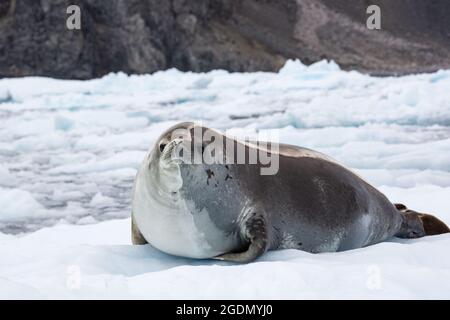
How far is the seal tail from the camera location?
310 cm

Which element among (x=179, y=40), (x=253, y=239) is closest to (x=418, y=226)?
(x=253, y=239)

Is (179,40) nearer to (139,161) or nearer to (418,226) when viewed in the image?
(139,161)

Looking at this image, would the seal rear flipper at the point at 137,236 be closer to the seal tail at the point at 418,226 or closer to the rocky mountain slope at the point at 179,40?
the seal tail at the point at 418,226

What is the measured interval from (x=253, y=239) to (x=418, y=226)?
105 cm

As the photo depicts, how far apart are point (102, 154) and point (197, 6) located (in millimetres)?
31522

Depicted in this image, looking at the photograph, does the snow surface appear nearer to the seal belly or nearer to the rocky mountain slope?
the seal belly

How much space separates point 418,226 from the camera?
10.2ft

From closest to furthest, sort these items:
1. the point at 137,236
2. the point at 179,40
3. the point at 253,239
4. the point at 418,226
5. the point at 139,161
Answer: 1. the point at 253,239
2. the point at 137,236
3. the point at 418,226
4. the point at 139,161
5. the point at 179,40

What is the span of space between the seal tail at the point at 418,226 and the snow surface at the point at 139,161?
0.32 ft

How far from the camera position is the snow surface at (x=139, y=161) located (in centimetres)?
196

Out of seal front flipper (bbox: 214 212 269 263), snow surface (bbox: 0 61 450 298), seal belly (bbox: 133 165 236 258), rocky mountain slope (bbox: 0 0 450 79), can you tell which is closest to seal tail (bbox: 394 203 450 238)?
snow surface (bbox: 0 61 450 298)

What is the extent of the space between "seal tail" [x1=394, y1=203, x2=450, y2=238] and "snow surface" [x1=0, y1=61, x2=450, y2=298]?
0.32 feet

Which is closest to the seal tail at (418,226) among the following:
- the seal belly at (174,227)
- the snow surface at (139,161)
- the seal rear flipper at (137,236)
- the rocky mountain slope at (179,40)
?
the snow surface at (139,161)
